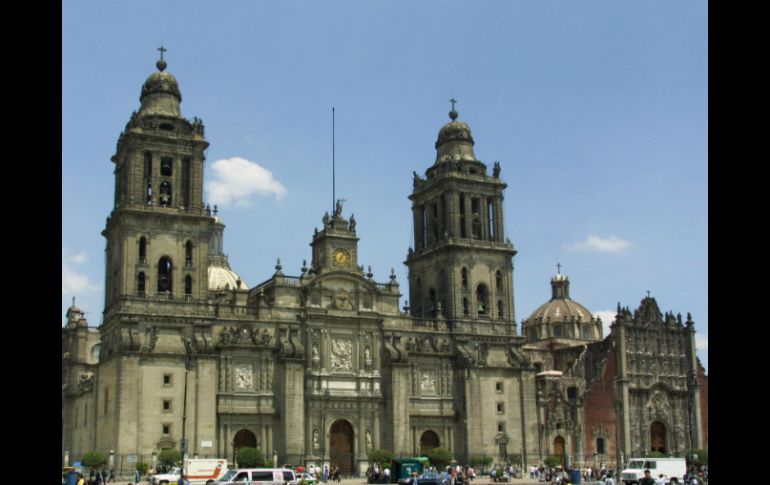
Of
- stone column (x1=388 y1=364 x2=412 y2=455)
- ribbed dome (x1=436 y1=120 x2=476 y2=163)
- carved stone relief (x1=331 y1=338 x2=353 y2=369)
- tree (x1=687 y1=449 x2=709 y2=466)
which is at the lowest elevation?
tree (x1=687 y1=449 x2=709 y2=466)

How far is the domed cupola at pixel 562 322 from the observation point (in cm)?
9825

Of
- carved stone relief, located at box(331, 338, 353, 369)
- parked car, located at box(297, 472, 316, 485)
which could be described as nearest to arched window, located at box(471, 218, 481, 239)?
carved stone relief, located at box(331, 338, 353, 369)

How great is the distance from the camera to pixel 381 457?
197ft

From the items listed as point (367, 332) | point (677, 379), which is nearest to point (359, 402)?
point (367, 332)

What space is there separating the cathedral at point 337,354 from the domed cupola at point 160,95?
5.2 inches

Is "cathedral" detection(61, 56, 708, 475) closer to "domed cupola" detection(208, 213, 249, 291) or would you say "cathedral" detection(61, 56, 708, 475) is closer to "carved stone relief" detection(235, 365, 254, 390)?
"carved stone relief" detection(235, 365, 254, 390)

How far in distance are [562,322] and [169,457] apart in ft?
175

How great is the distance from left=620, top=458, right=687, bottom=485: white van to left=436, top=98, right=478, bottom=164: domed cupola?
26.8m

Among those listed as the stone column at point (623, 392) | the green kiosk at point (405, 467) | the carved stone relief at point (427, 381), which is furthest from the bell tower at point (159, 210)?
the stone column at point (623, 392)

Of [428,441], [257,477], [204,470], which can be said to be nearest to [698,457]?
[428,441]

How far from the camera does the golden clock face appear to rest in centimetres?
6581

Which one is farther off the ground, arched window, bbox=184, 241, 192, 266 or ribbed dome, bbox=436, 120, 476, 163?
ribbed dome, bbox=436, 120, 476, 163

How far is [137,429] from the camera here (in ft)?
186
